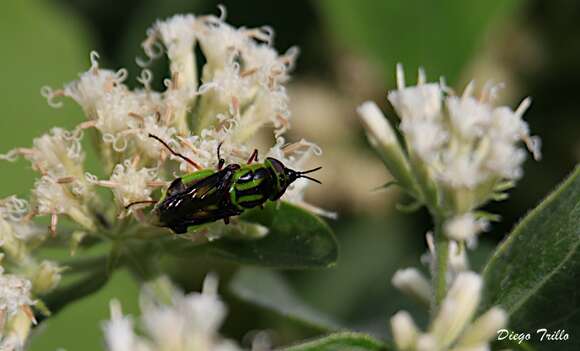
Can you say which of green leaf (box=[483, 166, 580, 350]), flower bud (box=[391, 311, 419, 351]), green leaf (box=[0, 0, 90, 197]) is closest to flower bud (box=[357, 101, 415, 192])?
green leaf (box=[483, 166, 580, 350])

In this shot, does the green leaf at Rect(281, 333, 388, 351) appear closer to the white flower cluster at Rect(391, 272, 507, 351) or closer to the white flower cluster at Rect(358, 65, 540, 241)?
the white flower cluster at Rect(391, 272, 507, 351)

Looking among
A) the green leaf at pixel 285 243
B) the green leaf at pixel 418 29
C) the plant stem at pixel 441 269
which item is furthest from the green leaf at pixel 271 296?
the green leaf at pixel 418 29

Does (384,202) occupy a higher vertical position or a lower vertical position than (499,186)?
higher

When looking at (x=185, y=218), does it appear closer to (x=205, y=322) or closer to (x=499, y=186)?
(x=205, y=322)

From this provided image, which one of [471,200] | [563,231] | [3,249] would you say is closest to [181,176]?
[3,249]

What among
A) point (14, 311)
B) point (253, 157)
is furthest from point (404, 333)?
point (14, 311)

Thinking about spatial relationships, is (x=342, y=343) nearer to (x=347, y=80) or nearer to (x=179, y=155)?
(x=179, y=155)
